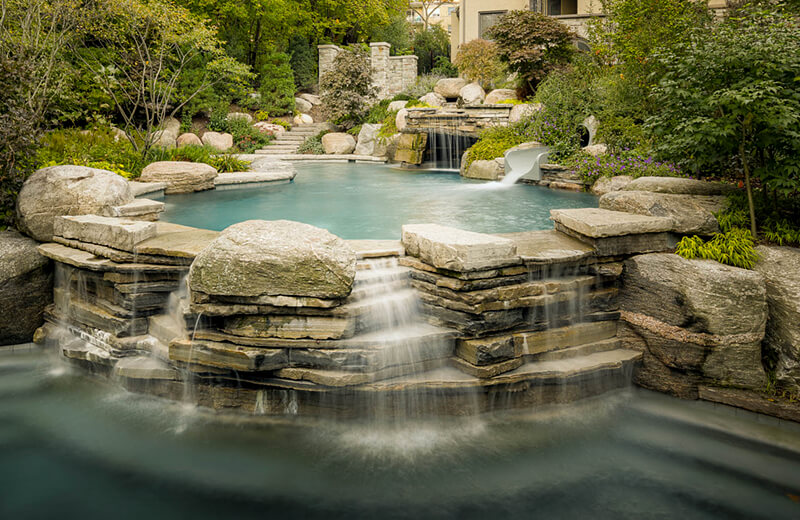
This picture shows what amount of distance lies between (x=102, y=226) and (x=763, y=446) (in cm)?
503

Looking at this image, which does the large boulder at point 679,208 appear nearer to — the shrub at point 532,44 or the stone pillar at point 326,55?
the shrub at point 532,44

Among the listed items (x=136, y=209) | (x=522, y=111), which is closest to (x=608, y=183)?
(x=522, y=111)

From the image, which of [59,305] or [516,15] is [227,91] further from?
[59,305]

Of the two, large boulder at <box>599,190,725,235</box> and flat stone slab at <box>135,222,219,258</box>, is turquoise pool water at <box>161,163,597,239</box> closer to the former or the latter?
large boulder at <box>599,190,725,235</box>

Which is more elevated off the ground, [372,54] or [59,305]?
[372,54]

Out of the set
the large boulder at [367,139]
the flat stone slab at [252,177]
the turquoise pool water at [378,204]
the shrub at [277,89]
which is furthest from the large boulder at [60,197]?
the shrub at [277,89]

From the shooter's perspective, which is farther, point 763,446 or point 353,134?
point 353,134

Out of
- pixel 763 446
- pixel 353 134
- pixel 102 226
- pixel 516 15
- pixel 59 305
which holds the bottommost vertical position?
pixel 763 446

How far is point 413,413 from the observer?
3512 mm

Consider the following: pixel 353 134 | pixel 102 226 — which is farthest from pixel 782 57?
pixel 353 134

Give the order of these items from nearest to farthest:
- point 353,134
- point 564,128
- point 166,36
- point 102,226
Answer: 1. point 102,226
2. point 166,36
3. point 564,128
4. point 353,134

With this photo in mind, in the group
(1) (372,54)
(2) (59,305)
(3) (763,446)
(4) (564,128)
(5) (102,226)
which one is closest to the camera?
(3) (763,446)

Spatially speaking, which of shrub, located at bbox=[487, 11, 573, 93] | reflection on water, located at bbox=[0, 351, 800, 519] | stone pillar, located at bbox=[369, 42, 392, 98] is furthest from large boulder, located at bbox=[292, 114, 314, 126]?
reflection on water, located at bbox=[0, 351, 800, 519]

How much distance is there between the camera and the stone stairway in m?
18.0
